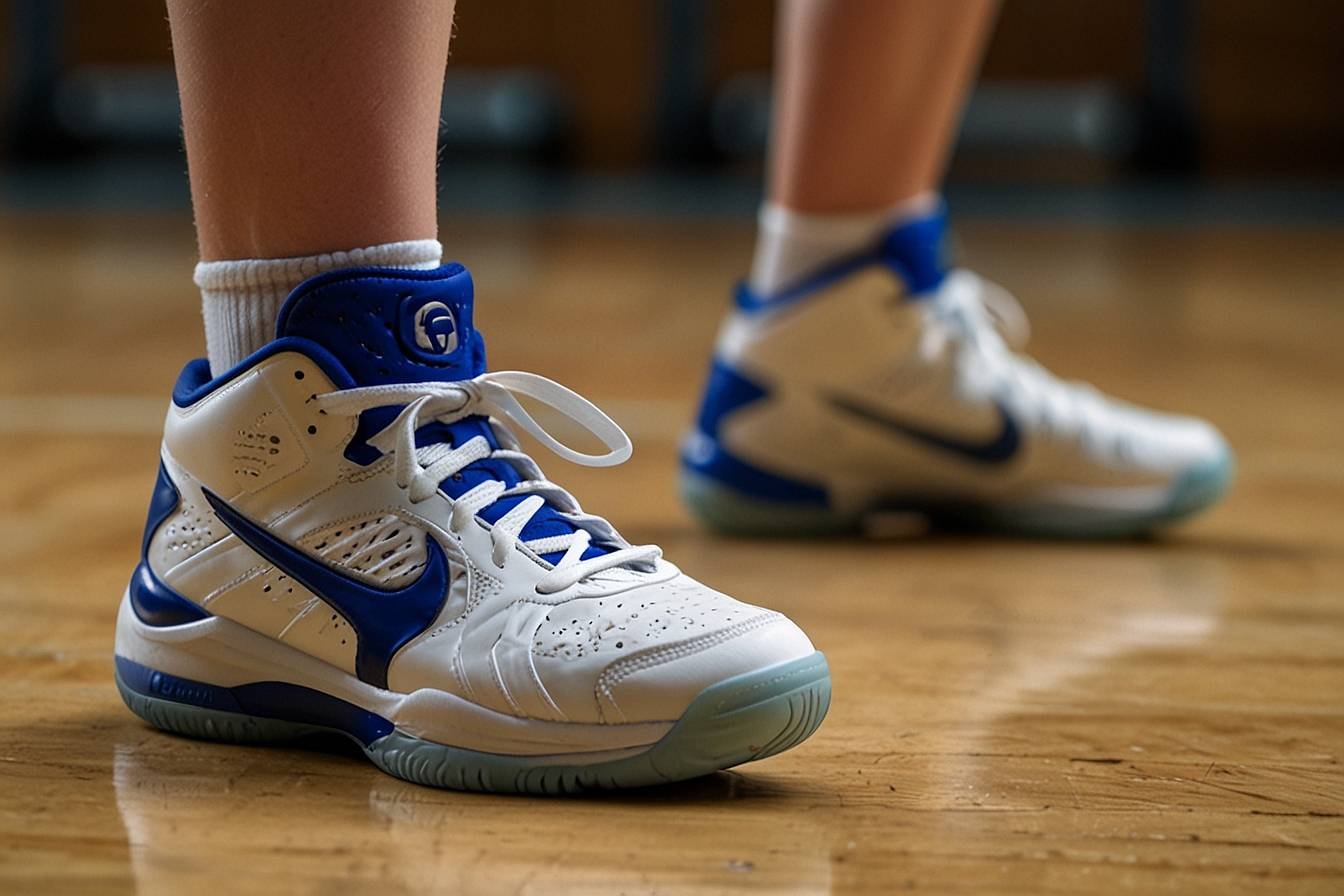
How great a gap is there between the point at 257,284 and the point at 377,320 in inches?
1.9

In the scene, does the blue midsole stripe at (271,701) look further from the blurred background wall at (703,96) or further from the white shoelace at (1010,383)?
the blurred background wall at (703,96)

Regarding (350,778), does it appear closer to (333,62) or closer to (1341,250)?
(333,62)

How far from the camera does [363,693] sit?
572 mm

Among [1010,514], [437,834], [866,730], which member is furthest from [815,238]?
[437,834]

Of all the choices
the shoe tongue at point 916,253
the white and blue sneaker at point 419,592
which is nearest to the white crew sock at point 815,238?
the shoe tongue at point 916,253

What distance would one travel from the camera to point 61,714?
63cm

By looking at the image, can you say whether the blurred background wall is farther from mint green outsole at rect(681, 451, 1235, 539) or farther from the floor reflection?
the floor reflection

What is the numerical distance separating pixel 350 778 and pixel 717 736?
0.41 feet

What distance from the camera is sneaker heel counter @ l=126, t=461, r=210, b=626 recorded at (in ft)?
1.99

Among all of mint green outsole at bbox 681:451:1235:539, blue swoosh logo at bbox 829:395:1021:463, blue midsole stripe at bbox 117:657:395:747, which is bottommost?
mint green outsole at bbox 681:451:1235:539

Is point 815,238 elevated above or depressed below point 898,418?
above

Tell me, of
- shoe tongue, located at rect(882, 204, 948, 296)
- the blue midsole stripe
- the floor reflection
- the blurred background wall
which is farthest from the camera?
the blurred background wall

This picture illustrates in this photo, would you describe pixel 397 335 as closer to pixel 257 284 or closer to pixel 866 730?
pixel 257 284

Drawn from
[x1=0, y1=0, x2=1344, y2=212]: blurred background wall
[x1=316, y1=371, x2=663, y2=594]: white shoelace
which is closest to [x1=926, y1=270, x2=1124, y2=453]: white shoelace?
[x1=316, y1=371, x2=663, y2=594]: white shoelace
